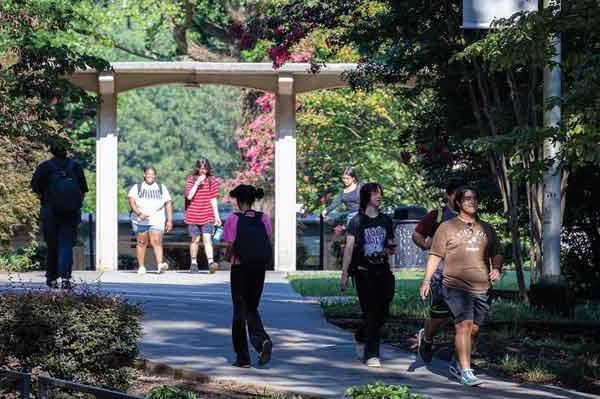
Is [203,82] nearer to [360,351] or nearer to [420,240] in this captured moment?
[420,240]

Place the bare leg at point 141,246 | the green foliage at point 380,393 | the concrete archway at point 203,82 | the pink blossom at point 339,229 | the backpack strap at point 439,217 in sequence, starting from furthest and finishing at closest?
the pink blossom at point 339,229 < the concrete archway at point 203,82 < the bare leg at point 141,246 < the backpack strap at point 439,217 < the green foliage at point 380,393

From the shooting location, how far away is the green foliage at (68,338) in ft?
35.9

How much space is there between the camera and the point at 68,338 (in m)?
11.0

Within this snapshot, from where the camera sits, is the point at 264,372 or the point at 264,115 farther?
the point at 264,115

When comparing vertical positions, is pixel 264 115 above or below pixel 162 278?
above

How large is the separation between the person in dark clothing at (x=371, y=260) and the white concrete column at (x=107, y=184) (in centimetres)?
1416

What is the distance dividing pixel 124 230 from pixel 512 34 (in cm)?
3924

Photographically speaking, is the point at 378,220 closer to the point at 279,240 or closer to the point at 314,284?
the point at 314,284

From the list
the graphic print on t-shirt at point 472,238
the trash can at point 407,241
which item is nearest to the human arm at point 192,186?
the trash can at point 407,241

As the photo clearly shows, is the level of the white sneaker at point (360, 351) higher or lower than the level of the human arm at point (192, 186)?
lower

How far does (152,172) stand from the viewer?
78.9 ft

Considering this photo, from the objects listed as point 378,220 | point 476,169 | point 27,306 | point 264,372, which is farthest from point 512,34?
point 476,169

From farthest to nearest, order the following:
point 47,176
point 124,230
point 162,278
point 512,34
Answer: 1. point 124,230
2. point 162,278
3. point 47,176
4. point 512,34

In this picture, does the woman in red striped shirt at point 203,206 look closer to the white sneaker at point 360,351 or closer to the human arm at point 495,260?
the white sneaker at point 360,351
